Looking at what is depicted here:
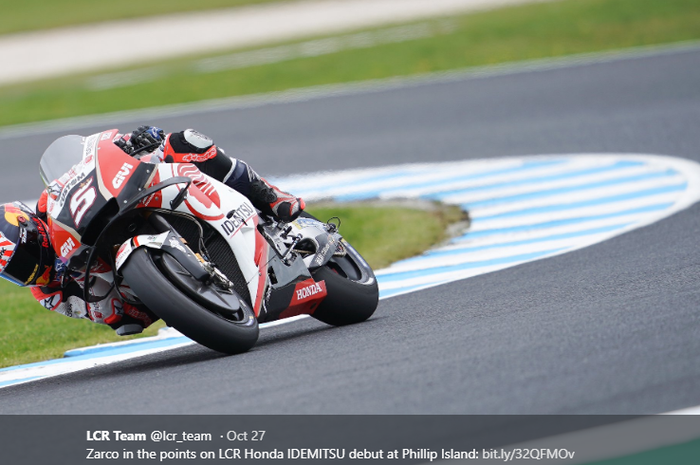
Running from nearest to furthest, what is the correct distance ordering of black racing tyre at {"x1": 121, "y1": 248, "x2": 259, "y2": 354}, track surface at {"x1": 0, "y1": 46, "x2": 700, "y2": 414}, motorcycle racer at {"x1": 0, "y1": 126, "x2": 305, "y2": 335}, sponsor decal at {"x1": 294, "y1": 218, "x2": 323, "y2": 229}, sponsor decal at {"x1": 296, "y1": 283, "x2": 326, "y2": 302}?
track surface at {"x1": 0, "y1": 46, "x2": 700, "y2": 414} → black racing tyre at {"x1": 121, "y1": 248, "x2": 259, "y2": 354} → motorcycle racer at {"x1": 0, "y1": 126, "x2": 305, "y2": 335} → sponsor decal at {"x1": 296, "y1": 283, "x2": 326, "y2": 302} → sponsor decal at {"x1": 294, "y1": 218, "x2": 323, "y2": 229}

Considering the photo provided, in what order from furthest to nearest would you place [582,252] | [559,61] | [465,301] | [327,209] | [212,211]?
[559,61]
[327,209]
[582,252]
[465,301]
[212,211]

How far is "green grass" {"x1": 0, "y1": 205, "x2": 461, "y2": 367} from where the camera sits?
6621 millimetres

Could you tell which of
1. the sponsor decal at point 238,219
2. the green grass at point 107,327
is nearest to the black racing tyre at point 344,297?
the sponsor decal at point 238,219

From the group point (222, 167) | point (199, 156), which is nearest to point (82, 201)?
point (199, 156)

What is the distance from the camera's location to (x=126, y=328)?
17.5 ft

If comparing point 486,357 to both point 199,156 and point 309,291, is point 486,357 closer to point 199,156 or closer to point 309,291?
point 309,291

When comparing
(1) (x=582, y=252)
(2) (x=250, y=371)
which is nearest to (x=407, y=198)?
(1) (x=582, y=252)

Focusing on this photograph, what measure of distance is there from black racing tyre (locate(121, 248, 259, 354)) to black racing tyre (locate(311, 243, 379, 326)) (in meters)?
0.98

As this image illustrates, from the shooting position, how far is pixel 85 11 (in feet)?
84.2

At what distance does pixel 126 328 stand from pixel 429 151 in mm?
6981

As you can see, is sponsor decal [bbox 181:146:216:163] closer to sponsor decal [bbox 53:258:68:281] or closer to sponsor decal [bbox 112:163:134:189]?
sponsor decal [bbox 112:163:134:189]

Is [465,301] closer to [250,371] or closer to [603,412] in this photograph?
[250,371]

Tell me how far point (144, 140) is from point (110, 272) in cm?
76

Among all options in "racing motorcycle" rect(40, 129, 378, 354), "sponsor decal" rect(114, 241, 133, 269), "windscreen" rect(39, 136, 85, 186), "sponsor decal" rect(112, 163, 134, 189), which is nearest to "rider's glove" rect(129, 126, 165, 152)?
"racing motorcycle" rect(40, 129, 378, 354)
